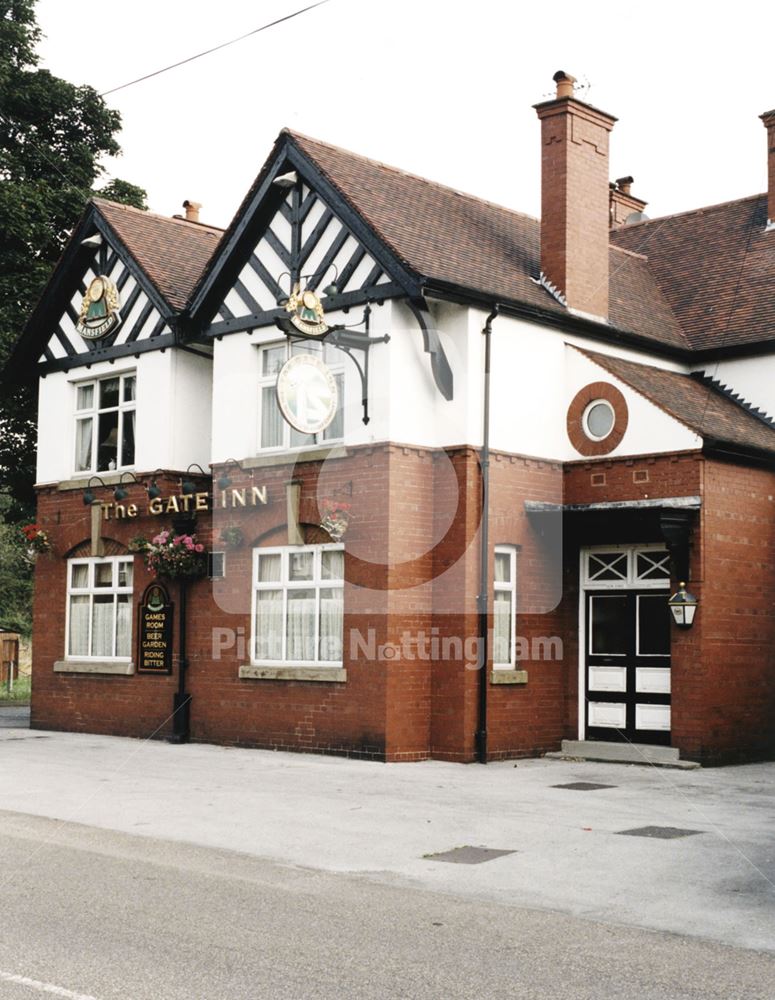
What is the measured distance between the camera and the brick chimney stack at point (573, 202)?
67.5 feet

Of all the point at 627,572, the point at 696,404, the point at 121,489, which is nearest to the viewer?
the point at 627,572

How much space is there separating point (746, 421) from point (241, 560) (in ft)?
26.6

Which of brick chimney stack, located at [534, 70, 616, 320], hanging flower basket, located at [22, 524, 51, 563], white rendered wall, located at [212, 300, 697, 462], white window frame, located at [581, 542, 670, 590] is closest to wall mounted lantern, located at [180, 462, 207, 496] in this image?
white rendered wall, located at [212, 300, 697, 462]

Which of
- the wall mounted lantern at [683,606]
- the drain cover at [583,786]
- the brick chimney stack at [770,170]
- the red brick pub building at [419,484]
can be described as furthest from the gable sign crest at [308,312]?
the brick chimney stack at [770,170]

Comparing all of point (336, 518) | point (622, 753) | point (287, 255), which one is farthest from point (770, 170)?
point (622, 753)

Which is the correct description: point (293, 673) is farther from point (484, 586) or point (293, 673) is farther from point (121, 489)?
point (121, 489)

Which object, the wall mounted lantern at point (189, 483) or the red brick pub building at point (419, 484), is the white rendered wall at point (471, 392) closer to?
the red brick pub building at point (419, 484)

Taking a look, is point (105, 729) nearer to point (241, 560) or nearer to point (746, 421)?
point (241, 560)

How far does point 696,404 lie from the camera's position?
19922 millimetres

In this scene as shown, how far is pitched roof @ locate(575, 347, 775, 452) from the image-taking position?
60.7 ft

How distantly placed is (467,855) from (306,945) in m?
3.68

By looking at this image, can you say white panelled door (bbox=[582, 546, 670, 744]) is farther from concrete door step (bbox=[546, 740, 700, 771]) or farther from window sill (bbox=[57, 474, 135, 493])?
window sill (bbox=[57, 474, 135, 493])

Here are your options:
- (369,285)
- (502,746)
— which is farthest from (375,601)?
(369,285)

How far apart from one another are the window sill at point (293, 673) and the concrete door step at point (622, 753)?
133 inches
